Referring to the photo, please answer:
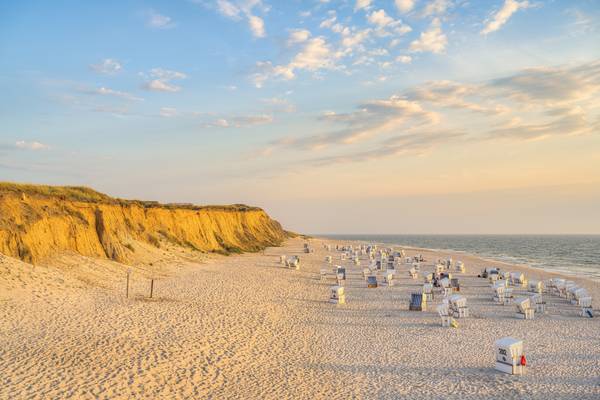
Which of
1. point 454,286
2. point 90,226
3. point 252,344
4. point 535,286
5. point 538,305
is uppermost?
point 90,226

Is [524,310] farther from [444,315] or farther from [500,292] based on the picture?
[444,315]

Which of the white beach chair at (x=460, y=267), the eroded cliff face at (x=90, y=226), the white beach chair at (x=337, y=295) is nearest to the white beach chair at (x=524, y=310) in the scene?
the white beach chair at (x=337, y=295)

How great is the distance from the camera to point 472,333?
47.6 feet

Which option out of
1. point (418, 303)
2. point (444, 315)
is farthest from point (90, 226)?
point (444, 315)

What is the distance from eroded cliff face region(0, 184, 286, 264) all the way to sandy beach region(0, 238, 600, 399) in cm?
158

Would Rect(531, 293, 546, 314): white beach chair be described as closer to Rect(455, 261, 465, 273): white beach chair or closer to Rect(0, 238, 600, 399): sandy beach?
Rect(0, 238, 600, 399): sandy beach

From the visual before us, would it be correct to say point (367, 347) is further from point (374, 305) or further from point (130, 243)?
point (130, 243)

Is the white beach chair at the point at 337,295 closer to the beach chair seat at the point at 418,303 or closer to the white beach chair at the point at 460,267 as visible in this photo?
the beach chair seat at the point at 418,303

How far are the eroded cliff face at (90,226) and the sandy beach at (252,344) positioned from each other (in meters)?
1.58

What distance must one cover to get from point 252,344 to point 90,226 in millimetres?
17103

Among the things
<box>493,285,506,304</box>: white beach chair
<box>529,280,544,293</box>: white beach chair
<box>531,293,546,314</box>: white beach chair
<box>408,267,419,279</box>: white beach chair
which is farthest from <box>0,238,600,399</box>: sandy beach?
<box>408,267,419,279</box>: white beach chair

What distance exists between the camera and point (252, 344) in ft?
Result: 40.6

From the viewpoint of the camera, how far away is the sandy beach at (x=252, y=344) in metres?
9.17

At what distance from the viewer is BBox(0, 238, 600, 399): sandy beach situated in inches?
361
